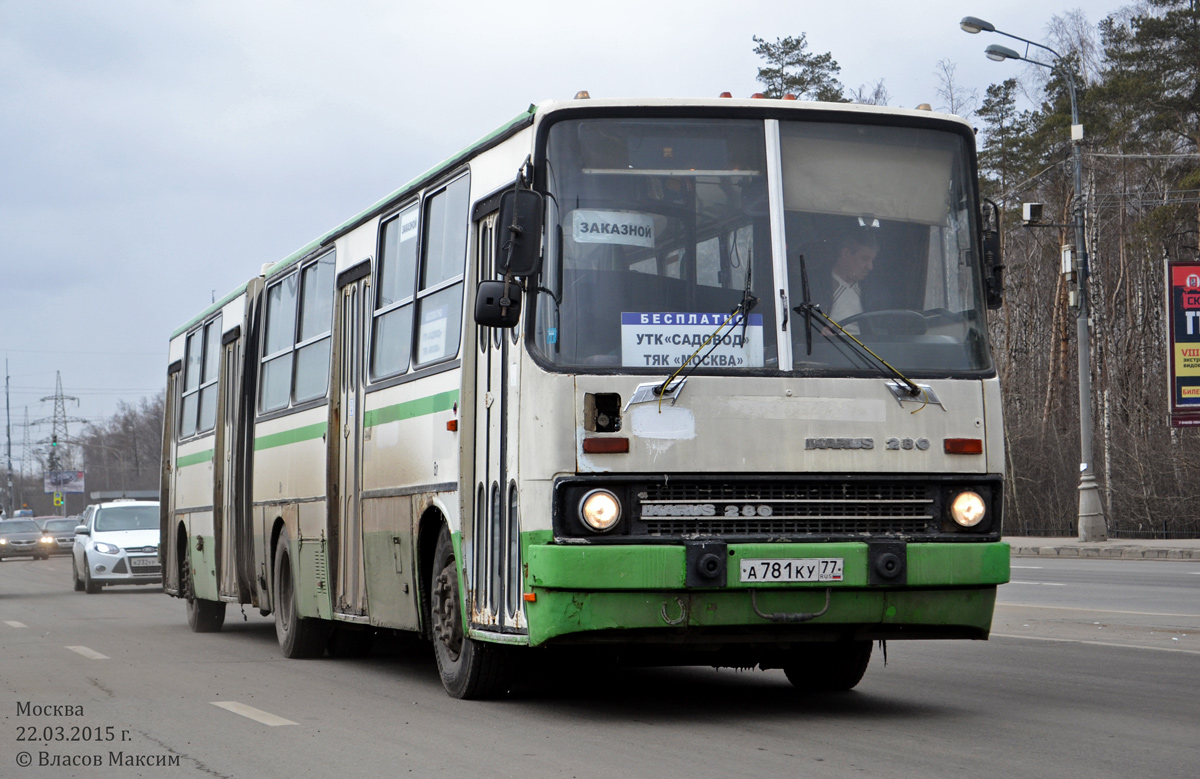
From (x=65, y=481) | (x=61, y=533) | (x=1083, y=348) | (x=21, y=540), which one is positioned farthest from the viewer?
(x=65, y=481)

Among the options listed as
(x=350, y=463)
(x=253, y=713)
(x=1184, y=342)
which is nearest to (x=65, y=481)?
(x=1184, y=342)

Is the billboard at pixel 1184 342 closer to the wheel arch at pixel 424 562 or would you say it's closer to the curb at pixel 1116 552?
the curb at pixel 1116 552

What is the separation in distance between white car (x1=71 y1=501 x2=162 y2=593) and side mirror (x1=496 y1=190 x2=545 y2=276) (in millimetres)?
22049

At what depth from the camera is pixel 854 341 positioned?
28.0ft

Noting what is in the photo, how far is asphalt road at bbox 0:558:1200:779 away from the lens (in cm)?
723

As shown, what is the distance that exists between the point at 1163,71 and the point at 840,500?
41.2m

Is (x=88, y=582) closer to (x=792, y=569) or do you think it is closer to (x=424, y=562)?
(x=424, y=562)

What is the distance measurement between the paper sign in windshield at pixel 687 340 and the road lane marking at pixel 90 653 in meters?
7.48

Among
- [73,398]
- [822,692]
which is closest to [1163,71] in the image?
[822,692]

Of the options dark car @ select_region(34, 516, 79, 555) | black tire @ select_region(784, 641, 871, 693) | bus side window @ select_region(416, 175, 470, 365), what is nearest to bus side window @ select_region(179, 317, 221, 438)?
bus side window @ select_region(416, 175, 470, 365)

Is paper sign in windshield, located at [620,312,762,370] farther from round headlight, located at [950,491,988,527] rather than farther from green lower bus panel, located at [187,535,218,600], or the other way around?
green lower bus panel, located at [187,535,218,600]

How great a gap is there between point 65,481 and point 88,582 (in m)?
117

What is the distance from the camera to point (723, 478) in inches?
324

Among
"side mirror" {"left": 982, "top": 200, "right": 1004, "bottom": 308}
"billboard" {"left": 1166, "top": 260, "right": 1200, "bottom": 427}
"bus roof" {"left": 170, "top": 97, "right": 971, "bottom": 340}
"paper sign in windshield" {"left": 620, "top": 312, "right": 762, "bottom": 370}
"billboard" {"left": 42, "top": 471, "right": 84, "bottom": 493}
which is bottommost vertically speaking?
"paper sign in windshield" {"left": 620, "top": 312, "right": 762, "bottom": 370}
